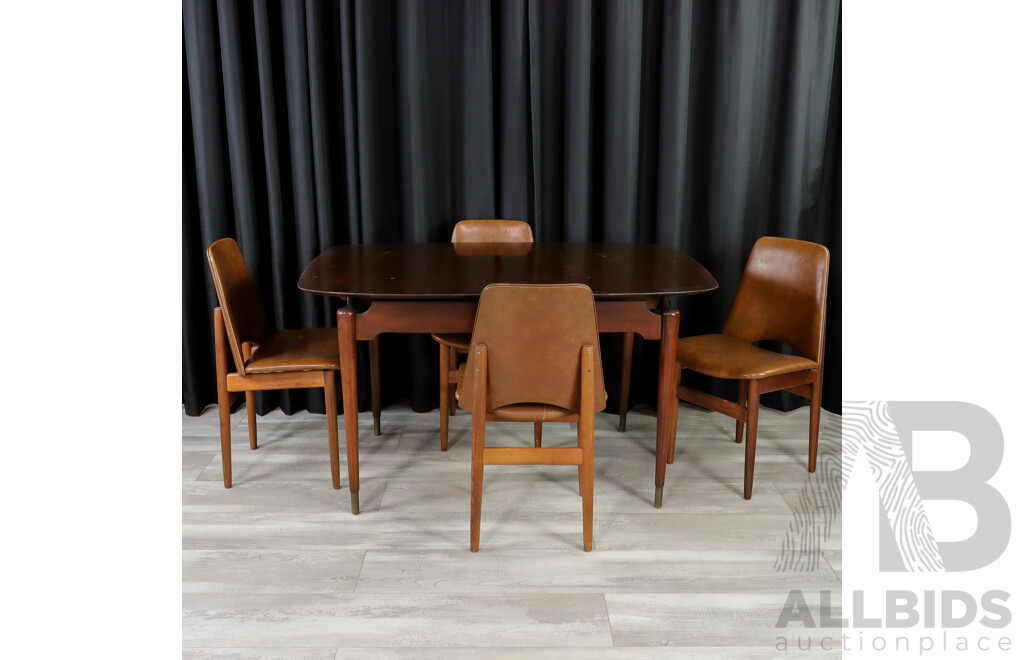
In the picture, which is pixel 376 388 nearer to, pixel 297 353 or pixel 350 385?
pixel 297 353

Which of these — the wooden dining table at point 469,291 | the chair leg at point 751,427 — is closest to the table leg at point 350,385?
the wooden dining table at point 469,291

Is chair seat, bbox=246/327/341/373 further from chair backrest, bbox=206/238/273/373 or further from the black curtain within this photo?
the black curtain

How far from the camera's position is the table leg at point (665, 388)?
83.1 inches

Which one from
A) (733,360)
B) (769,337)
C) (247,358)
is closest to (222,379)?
(247,358)

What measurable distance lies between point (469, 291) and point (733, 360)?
952mm

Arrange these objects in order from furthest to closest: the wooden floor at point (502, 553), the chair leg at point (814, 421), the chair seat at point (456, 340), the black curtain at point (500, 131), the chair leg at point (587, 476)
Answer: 1. the black curtain at point (500, 131)
2. the chair seat at point (456, 340)
3. the chair leg at point (814, 421)
4. the chair leg at point (587, 476)
5. the wooden floor at point (502, 553)

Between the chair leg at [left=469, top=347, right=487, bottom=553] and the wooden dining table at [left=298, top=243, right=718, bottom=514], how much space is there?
172 millimetres

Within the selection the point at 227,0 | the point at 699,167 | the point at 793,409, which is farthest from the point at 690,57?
the point at 227,0

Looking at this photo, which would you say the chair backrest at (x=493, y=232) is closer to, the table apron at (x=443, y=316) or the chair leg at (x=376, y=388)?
the chair leg at (x=376, y=388)

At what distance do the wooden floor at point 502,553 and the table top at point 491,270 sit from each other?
0.71 m

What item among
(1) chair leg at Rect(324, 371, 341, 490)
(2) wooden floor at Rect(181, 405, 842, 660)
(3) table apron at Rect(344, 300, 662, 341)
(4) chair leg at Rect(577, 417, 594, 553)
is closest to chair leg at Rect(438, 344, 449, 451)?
(2) wooden floor at Rect(181, 405, 842, 660)

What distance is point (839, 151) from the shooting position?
9.81 feet

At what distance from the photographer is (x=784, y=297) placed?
254 cm

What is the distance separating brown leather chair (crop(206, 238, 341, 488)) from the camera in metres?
2.28
